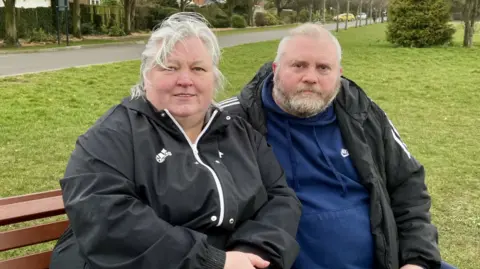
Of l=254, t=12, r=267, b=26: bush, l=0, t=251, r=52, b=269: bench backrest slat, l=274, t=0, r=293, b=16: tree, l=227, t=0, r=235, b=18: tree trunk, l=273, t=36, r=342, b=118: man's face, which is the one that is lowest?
l=0, t=251, r=52, b=269: bench backrest slat

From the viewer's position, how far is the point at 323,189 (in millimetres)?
2900

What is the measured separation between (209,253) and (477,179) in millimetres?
5155

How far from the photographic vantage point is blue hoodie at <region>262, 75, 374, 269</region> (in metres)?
2.78

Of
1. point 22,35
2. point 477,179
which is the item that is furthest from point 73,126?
point 22,35

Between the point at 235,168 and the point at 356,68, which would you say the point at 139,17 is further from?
the point at 235,168

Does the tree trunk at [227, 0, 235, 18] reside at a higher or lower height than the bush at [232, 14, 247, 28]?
higher

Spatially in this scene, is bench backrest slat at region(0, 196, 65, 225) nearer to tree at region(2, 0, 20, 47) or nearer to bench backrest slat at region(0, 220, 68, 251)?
bench backrest slat at region(0, 220, 68, 251)

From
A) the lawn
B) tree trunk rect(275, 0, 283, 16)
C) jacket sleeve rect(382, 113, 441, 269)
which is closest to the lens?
jacket sleeve rect(382, 113, 441, 269)

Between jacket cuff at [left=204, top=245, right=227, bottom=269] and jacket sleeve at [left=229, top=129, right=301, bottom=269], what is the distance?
141 mm

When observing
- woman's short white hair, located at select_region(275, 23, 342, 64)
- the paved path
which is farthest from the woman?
the paved path

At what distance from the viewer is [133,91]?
2500mm

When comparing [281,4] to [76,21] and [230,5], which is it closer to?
[230,5]

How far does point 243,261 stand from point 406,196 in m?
1.16

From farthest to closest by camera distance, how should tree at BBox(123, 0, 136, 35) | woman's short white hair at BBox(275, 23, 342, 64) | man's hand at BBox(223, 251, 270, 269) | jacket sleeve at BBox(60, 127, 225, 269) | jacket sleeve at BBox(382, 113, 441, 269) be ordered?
tree at BBox(123, 0, 136, 35)
woman's short white hair at BBox(275, 23, 342, 64)
jacket sleeve at BBox(382, 113, 441, 269)
man's hand at BBox(223, 251, 270, 269)
jacket sleeve at BBox(60, 127, 225, 269)
